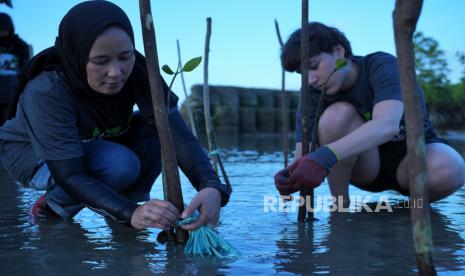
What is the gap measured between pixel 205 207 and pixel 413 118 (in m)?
0.87

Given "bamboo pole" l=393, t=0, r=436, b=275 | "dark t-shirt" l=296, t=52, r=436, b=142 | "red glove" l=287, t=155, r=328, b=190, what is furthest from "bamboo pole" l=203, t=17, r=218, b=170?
"bamboo pole" l=393, t=0, r=436, b=275

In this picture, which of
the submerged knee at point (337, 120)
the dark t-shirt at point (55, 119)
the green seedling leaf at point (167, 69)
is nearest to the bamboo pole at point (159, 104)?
the green seedling leaf at point (167, 69)

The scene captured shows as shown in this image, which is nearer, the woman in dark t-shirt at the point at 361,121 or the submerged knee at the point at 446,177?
the woman in dark t-shirt at the point at 361,121

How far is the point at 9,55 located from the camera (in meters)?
5.48

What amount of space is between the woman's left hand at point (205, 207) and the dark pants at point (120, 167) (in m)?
0.58

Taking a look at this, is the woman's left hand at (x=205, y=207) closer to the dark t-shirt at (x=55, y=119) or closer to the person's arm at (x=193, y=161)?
the person's arm at (x=193, y=161)

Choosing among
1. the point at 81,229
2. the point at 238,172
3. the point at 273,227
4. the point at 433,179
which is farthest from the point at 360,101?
the point at 238,172

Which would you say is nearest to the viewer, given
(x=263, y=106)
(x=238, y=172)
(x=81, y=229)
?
(x=81, y=229)

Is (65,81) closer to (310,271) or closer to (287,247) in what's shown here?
(287,247)

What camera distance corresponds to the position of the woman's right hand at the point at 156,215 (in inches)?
74.0

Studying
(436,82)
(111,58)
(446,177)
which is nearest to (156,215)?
(111,58)

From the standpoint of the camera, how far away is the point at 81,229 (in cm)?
252

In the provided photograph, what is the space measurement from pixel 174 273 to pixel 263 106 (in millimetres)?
13266

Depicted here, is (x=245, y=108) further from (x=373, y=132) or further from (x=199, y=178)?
(x=199, y=178)
